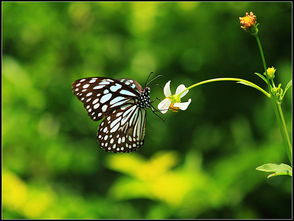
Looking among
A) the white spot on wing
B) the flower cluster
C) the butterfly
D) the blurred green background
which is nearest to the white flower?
the flower cluster

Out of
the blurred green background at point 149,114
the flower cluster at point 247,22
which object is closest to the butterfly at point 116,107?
the flower cluster at point 247,22

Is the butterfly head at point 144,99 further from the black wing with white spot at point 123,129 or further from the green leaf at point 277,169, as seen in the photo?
the green leaf at point 277,169

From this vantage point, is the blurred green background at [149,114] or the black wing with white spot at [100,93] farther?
the blurred green background at [149,114]

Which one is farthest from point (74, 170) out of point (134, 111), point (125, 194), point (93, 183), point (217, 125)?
point (134, 111)

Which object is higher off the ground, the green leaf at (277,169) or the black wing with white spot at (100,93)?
the black wing with white spot at (100,93)

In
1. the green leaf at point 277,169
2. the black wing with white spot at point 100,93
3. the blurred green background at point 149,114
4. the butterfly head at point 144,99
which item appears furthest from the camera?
the blurred green background at point 149,114

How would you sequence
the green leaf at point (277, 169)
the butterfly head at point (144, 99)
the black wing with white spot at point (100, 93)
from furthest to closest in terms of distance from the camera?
1. the butterfly head at point (144, 99)
2. the black wing with white spot at point (100, 93)
3. the green leaf at point (277, 169)

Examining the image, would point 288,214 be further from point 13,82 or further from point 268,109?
point 13,82

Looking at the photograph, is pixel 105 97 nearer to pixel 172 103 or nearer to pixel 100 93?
pixel 100 93
